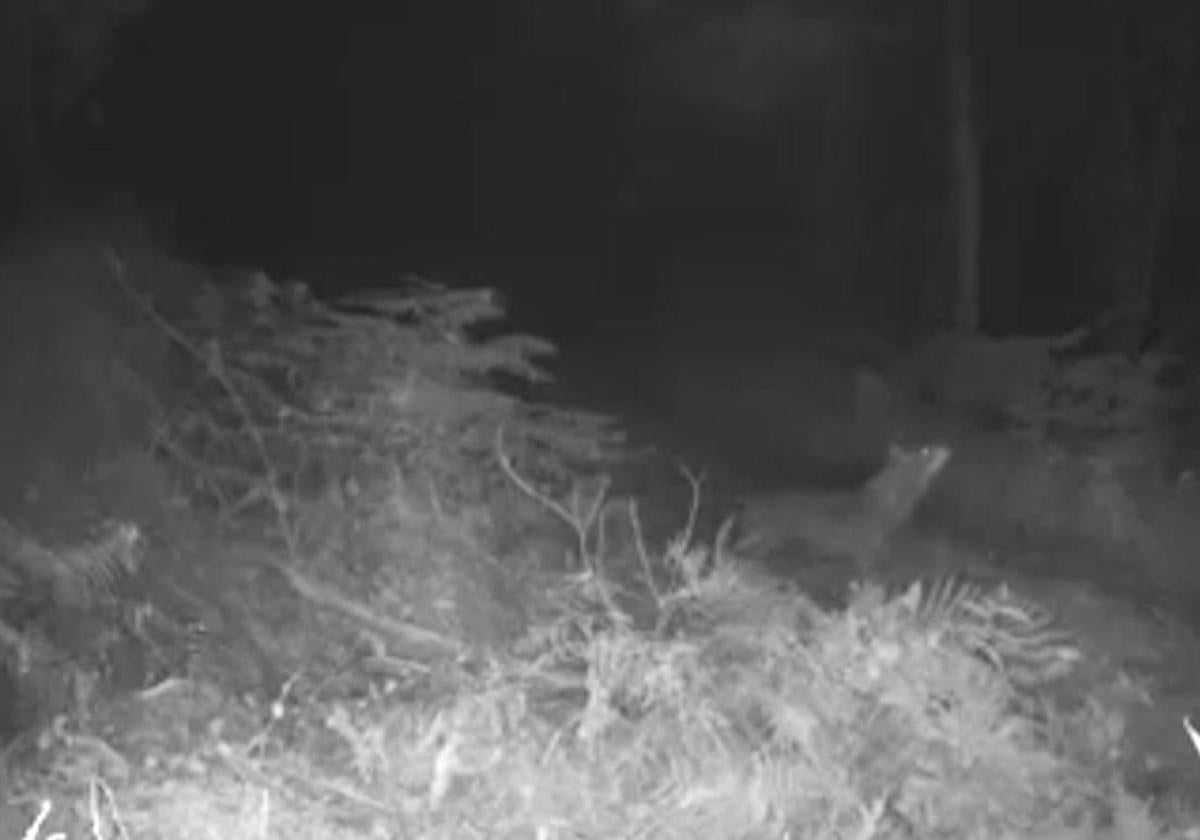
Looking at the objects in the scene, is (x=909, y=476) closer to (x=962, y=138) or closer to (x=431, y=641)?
(x=431, y=641)

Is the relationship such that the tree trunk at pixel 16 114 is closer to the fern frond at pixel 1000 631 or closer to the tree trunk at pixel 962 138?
the fern frond at pixel 1000 631

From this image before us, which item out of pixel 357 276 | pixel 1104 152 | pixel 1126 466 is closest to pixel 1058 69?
pixel 1104 152

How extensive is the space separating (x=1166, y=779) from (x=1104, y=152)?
4.02 m

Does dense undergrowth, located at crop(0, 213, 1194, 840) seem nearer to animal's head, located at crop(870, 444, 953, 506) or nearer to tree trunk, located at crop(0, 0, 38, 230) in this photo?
animal's head, located at crop(870, 444, 953, 506)

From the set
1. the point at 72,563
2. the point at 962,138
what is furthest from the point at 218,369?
the point at 962,138

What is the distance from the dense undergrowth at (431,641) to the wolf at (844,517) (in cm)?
16

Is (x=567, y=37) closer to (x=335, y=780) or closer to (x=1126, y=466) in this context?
(x=1126, y=466)

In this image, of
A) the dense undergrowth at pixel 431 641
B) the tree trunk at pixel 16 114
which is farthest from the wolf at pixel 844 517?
the tree trunk at pixel 16 114

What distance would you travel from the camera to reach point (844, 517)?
7.47 metres

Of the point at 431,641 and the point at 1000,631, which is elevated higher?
the point at 1000,631

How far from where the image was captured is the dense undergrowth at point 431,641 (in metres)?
5.48

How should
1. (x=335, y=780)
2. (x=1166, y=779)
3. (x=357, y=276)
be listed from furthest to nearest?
(x=357, y=276)
(x=1166, y=779)
(x=335, y=780)

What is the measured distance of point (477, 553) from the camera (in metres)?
6.65

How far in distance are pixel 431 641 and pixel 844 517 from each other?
186 centimetres
